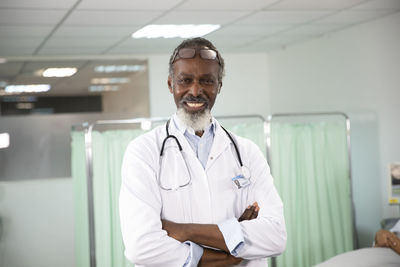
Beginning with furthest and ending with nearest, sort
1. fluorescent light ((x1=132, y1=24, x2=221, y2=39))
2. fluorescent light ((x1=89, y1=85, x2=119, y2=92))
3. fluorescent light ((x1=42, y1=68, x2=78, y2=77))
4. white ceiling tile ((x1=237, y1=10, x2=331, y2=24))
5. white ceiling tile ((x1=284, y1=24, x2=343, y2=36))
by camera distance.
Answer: fluorescent light ((x1=89, y1=85, x2=119, y2=92)), fluorescent light ((x1=42, y1=68, x2=78, y2=77)), white ceiling tile ((x1=284, y1=24, x2=343, y2=36)), fluorescent light ((x1=132, y1=24, x2=221, y2=39)), white ceiling tile ((x1=237, y1=10, x2=331, y2=24))

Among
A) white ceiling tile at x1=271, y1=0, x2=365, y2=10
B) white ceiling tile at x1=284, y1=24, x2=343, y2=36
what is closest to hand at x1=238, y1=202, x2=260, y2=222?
white ceiling tile at x1=271, y1=0, x2=365, y2=10

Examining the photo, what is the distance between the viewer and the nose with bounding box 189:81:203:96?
1.55 m

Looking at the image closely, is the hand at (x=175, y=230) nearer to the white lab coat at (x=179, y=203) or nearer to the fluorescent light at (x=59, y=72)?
the white lab coat at (x=179, y=203)

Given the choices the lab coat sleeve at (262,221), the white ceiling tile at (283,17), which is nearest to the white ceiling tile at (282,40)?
the white ceiling tile at (283,17)

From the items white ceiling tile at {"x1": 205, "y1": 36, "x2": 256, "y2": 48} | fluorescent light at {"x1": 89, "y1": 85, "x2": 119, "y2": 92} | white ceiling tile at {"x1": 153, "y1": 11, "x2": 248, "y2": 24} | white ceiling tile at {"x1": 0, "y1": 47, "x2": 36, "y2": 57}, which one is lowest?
fluorescent light at {"x1": 89, "y1": 85, "x2": 119, "y2": 92}

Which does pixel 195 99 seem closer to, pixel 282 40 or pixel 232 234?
pixel 232 234

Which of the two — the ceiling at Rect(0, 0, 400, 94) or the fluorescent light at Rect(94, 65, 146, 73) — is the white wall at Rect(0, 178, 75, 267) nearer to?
the ceiling at Rect(0, 0, 400, 94)

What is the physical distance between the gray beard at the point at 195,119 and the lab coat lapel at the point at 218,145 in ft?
0.21

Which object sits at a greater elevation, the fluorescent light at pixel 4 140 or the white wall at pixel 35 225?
the fluorescent light at pixel 4 140

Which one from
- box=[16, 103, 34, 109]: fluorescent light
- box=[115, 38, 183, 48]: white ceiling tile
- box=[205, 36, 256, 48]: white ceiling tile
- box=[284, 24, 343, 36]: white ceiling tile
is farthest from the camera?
box=[16, 103, 34, 109]: fluorescent light

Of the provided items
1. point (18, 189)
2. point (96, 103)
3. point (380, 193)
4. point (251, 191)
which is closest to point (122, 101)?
point (96, 103)

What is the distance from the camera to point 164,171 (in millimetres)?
1592

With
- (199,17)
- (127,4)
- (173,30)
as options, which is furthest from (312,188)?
(127,4)

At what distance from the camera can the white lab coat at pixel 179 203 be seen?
152 centimetres
